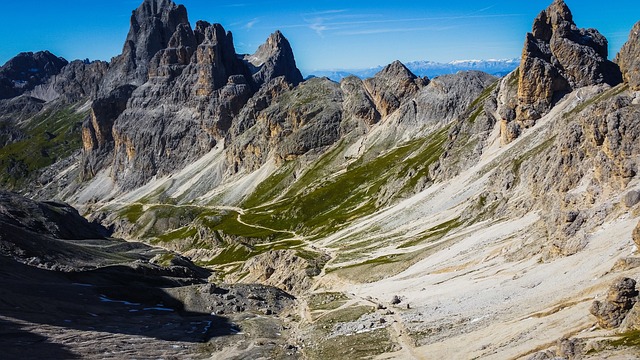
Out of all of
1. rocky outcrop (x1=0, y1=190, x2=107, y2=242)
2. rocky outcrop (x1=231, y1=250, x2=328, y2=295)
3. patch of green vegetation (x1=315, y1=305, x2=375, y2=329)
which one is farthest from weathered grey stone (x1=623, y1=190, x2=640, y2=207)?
rocky outcrop (x1=0, y1=190, x2=107, y2=242)

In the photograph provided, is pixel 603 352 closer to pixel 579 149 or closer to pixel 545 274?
pixel 545 274

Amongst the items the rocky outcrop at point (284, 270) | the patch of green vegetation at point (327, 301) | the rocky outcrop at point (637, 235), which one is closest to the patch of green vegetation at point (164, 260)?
the rocky outcrop at point (284, 270)

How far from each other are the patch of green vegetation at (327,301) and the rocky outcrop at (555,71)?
8500 cm

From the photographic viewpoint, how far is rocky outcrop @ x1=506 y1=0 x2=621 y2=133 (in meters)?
155

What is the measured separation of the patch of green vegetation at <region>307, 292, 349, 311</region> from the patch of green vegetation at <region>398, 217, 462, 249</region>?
2737cm

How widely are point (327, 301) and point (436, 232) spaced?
36.9m

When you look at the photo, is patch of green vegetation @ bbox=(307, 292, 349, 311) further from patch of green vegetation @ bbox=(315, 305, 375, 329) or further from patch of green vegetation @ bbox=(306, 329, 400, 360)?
patch of green vegetation @ bbox=(306, 329, 400, 360)

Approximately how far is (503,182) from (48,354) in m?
100

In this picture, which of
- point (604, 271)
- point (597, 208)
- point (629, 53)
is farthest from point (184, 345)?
point (629, 53)

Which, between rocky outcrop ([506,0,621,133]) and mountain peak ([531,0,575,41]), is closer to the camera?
rocky outcrop ([506,0,621,133])

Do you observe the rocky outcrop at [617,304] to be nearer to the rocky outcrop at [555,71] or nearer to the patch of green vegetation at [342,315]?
the patch of green vegetation at [342,315]

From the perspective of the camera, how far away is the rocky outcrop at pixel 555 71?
15462 centimetres

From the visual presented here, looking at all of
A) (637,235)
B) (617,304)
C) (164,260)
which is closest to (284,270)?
(164,260)

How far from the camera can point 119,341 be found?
74938 millimetres
